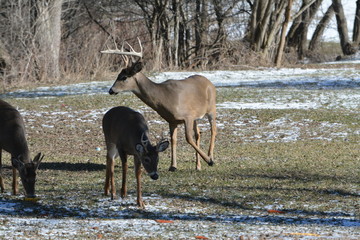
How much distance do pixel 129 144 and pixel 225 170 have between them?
121 inches

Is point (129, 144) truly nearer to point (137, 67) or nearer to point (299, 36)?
point (137, 67)

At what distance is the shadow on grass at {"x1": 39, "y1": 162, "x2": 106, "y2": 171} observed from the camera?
38.2ft

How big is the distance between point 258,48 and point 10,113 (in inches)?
875

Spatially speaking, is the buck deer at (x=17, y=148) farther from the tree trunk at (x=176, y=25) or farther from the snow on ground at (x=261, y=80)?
the tree trunk at (x=176, y=25)

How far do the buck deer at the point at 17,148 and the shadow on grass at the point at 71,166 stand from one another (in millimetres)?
2110

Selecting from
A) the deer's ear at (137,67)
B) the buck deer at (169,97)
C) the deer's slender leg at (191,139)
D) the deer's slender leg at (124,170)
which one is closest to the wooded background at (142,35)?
the buck deer at (169,97)

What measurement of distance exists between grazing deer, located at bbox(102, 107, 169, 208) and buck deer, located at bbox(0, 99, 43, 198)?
0.93 meters

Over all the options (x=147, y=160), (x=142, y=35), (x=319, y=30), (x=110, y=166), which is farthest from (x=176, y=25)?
(x=147, y=160)

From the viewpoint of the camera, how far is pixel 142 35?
1387 inches

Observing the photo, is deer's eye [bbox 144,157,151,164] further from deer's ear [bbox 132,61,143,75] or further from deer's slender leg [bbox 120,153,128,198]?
deer's ear [bbox 132,61,143,75]

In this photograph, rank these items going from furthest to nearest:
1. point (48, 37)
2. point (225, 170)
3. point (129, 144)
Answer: point (48, 37), point (225, 170), point (129, 144)

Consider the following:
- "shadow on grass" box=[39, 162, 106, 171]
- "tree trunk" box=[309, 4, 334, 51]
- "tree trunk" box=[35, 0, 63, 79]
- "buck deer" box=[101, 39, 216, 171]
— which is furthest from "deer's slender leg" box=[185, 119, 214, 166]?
"tree trunk" box=[309, 4, 334, 51]

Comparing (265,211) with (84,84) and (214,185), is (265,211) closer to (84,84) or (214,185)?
(214,185)

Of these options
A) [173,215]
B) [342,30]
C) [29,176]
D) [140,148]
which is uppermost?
[342,30]
